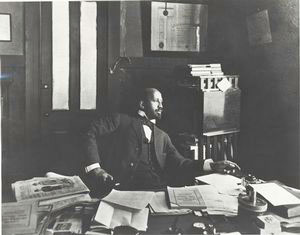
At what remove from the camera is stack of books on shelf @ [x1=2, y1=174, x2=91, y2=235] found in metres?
1.06

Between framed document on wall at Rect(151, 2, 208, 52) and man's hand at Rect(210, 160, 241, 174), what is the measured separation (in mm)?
1063

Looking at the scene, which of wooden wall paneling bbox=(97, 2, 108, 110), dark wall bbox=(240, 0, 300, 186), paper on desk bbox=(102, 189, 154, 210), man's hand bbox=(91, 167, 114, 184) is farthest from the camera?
wooden wall paneling bbox=(97, 2, 108, 110)

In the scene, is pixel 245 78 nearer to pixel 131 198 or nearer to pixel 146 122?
pixel 146 122

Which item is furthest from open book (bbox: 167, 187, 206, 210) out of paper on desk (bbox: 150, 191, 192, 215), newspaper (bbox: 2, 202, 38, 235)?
newspaper (bbox: 2, 202, 38, 235)

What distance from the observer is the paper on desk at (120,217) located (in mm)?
1064

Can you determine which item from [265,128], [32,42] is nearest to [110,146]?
[32,42]

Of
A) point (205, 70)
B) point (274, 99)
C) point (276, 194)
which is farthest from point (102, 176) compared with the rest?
point (274, 99)

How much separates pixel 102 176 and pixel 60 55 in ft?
3.36

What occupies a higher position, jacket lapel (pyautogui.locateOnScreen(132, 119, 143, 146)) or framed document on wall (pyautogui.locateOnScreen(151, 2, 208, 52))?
framed document on wall (pyautogui.locateOnScreen(151, 2, 208, 52))

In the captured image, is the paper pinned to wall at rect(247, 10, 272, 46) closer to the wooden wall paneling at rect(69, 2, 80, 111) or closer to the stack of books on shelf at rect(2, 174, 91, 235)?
the wooden wall paneling at rect(69, 2, 80, 111)

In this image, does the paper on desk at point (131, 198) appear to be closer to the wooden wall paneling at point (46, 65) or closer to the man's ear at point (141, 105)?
the man's ear at point (141, 105)

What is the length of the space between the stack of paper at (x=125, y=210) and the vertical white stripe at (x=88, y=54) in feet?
3.93

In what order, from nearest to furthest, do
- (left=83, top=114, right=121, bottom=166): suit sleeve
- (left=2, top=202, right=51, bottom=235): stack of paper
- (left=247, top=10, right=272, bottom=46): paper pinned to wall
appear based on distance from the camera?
(left=2, top=202, right=51, bottom=235): stack of paper → (left=83, top=114, right=121, bottom=166): suit sleeve → (left=247, top=10, right=272, bottom=46): paper pinned to wall

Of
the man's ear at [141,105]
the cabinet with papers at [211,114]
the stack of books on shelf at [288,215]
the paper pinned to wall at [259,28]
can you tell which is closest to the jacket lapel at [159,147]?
the man's ear at [141,105]
